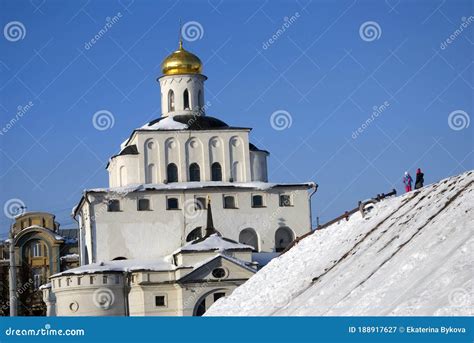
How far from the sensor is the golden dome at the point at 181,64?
54562mm

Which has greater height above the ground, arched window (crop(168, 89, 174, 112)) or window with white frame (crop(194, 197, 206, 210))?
arched window (crop(168, 89, 174, 112))

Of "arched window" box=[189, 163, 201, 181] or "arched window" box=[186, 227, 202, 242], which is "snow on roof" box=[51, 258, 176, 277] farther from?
"arched window" box=[189, 163, 201, 181]

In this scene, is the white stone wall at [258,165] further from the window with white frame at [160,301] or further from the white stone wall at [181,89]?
the window with white frame at [160,301]

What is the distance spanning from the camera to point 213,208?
5212 cm

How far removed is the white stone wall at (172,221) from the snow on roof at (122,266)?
5.64 ft

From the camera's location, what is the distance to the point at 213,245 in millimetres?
47312

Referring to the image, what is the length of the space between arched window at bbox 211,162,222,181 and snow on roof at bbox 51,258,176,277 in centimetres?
605

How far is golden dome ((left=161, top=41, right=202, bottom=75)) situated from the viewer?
5456cm

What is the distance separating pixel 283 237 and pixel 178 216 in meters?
4.97

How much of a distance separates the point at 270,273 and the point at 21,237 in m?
43.9

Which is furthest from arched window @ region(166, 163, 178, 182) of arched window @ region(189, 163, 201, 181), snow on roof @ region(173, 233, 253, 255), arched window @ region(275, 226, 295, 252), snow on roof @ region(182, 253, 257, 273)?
snow on roof @ region(182, 253, 257, 273)

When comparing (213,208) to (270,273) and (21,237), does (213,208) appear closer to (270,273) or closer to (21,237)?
(21,237)
